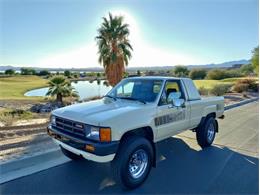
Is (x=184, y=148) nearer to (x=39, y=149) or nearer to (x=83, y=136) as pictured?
(x=83, y=136)

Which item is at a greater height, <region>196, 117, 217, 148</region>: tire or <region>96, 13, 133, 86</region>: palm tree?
<region>96, 13, 133, 86</region>: palm tree

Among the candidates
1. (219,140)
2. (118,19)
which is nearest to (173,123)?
(219,140)

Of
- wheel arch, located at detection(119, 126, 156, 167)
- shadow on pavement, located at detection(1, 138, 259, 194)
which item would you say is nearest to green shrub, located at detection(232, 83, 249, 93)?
shadow on pavement, located at detection(1, 138, 259, 194)

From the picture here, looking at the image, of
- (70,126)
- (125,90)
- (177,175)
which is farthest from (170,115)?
(70,126)

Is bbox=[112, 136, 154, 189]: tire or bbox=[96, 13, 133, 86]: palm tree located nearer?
bbox=[112, 136, 154, 189]: tire

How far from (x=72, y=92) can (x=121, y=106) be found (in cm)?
1959

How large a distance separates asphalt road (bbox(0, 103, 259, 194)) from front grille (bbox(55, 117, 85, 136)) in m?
0.92

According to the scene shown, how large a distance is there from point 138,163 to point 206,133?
8.37ft

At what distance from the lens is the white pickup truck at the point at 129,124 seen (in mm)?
3436

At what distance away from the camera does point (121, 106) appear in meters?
4.10

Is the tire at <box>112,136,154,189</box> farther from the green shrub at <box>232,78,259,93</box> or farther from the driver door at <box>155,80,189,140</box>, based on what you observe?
the green shrub at <box>232,78,259,93</box>

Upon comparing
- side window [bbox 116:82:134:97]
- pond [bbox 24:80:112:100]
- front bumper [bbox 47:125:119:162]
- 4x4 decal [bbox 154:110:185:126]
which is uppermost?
side window [bbox 116:82:134:97]

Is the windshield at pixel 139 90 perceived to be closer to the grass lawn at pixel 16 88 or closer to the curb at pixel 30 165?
the curb at pixel 30 165

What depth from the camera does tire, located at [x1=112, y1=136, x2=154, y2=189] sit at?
11.7 feet
